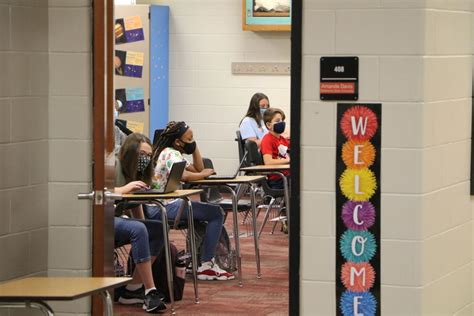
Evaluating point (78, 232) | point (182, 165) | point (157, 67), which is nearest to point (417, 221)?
point (78, 232)

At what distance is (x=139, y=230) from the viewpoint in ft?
21.9

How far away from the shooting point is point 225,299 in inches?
281

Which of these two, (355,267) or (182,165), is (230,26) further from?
(355,267)

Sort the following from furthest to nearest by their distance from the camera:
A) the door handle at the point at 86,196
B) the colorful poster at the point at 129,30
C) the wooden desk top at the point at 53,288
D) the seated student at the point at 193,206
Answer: the colorful poster at the point at 129,30 < the seated student at the point at 193,206 < the door handle at the point at 86,196 < the wooden desk top at the point at 53,288

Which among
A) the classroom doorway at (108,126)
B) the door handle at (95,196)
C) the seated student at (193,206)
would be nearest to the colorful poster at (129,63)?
the seated student at (193,206)

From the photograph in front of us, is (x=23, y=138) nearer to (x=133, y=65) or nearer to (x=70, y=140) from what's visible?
(x=70, y=140)

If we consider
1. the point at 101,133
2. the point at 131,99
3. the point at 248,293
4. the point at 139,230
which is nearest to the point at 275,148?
the point at 248,293

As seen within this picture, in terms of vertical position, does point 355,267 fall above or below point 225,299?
above

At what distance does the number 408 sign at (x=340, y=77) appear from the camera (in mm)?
4340

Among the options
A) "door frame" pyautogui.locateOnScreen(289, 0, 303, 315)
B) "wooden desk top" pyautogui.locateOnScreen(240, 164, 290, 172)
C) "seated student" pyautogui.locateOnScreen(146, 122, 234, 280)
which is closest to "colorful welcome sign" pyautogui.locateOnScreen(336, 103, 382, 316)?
"door frame" pyautogui.locateOnScreen(289, 0, 303, 315)

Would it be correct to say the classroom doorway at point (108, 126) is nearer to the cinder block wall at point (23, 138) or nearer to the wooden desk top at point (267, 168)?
the cinder block wall at point (23, 138)

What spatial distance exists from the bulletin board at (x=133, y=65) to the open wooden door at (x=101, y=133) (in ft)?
23.5

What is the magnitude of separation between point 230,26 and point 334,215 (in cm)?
838

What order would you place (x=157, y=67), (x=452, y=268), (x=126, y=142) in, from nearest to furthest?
(x=452, y=268) < (x=126, y=142) < (x=157, y=67)
